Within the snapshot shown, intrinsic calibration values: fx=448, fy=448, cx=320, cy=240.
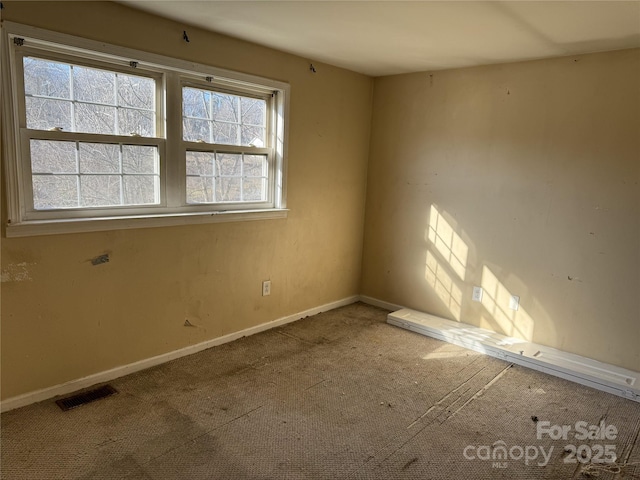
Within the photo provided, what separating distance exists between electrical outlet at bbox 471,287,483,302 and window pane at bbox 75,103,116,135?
2955 millimetres

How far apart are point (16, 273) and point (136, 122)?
110 cm

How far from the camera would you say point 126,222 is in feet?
8.86

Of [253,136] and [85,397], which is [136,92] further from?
[85,397]

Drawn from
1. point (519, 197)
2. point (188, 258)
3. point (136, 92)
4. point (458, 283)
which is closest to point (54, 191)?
point (136, 92)

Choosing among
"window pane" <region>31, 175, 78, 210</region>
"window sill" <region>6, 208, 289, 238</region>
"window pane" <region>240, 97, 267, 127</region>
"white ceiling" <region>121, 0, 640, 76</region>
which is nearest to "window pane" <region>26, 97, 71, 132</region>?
"window pane" <region>31, 175, 78, 210</region>

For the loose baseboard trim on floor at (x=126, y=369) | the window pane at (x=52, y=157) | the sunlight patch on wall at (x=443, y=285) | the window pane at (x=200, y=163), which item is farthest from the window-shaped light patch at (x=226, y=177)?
the sunlight patch on wall at (x=443, y=285)

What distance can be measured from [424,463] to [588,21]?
245cm

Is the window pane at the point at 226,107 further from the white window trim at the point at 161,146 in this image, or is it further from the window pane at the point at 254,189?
the window pane at the point at 254,189

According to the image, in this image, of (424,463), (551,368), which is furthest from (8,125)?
(551,368)

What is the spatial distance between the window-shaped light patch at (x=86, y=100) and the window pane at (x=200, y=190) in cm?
42

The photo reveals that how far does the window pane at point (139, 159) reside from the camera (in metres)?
2.76

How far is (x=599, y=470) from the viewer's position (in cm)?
213

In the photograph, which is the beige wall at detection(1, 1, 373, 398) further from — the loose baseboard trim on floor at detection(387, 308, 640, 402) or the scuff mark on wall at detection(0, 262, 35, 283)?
the loose baseboard trim on floor at detection(387, 308, 640, 402)

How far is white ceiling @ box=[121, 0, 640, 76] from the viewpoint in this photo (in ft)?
7.61
